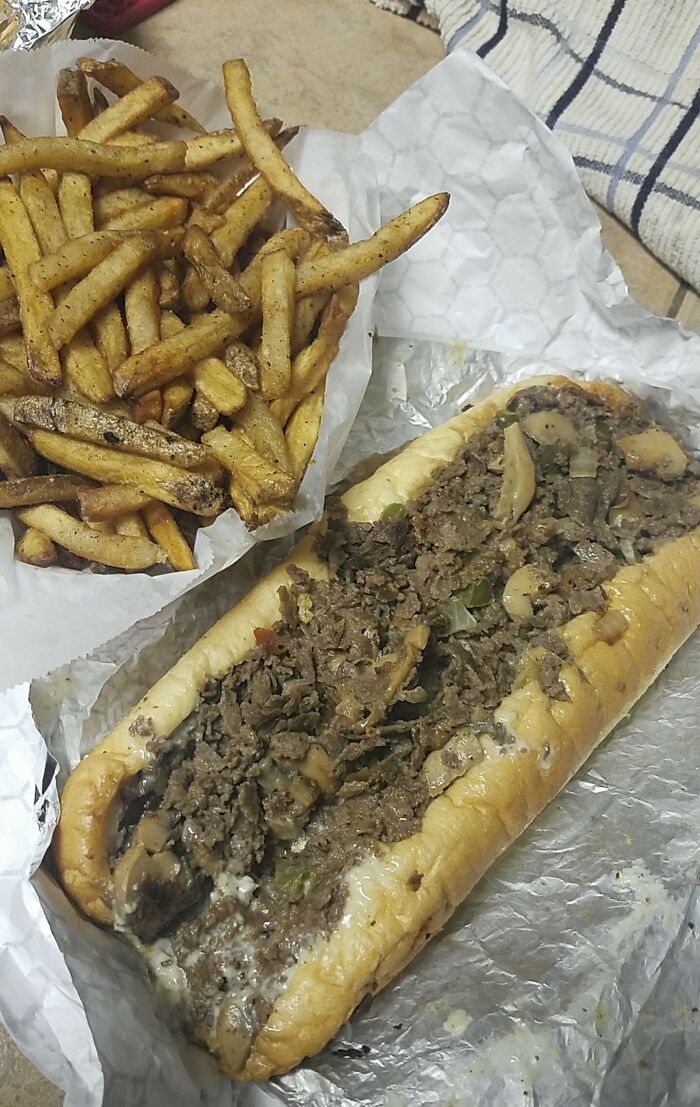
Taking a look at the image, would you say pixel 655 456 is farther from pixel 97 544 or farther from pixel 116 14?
pixel 116 14

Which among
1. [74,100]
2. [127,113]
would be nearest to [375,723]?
[127,113]

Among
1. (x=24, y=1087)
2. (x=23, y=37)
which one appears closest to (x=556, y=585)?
(x=24, y=1087)

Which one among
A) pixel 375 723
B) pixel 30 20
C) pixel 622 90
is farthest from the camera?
pixel 622 90

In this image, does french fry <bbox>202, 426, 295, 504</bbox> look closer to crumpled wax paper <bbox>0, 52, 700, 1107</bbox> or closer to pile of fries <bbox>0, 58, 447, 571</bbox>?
pile of fries <bbox>0, 58, 447, 571</bbox>

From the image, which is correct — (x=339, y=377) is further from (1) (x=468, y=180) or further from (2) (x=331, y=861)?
(2) (x=331, y=861)

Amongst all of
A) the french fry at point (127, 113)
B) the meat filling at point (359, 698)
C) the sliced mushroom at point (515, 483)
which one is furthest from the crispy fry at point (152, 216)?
the sliced mushroom at point (515, 483)

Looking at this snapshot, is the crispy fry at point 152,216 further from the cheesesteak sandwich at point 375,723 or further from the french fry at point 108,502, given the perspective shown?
the cheesesteak sandwich at point 375,723
